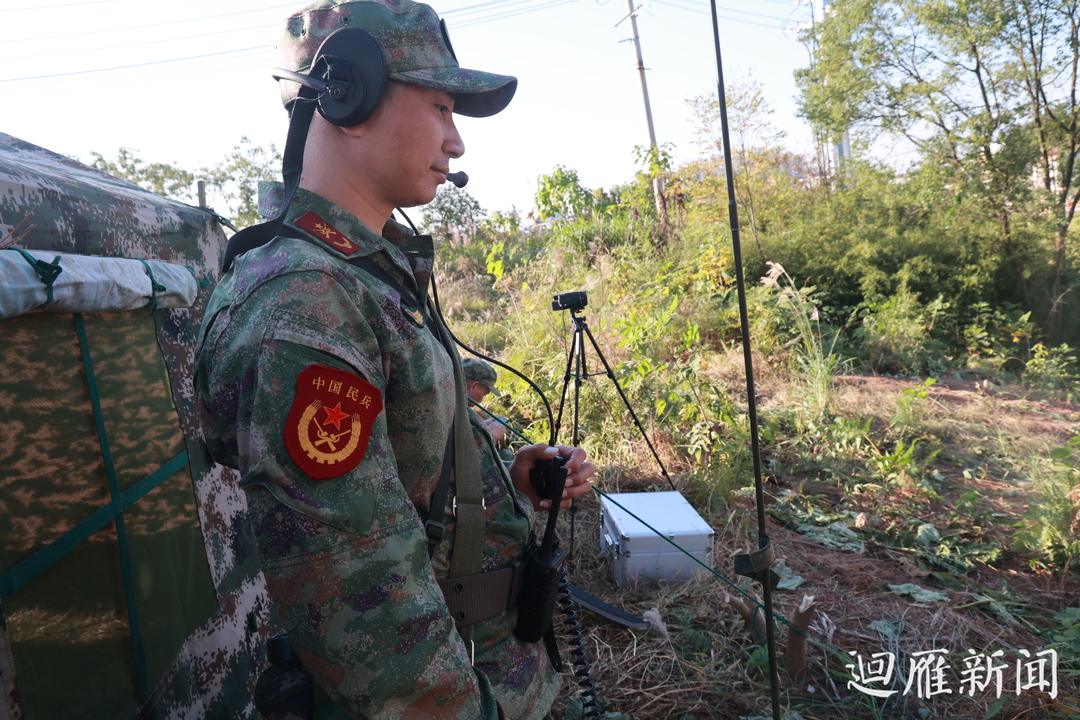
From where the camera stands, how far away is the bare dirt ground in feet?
8.79

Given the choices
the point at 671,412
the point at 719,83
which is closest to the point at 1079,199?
the point at 671,412

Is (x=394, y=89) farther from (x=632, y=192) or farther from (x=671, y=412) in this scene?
(x=632, y=192)

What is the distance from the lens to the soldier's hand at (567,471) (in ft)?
5.00

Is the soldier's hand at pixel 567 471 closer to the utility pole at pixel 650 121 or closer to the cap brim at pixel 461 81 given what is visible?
the cap brim at pixel 461 81

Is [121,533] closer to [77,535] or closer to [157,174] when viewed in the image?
[77,535]

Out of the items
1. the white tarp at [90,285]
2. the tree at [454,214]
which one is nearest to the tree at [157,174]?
the tree at [454,214]

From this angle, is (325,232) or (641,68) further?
(641,68)

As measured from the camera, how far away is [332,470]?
0.88 meters

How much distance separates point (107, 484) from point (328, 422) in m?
1.30

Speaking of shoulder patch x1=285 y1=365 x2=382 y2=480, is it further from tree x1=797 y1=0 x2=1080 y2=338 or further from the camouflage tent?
tree x1=797 y1=0 x2=1080 y2=338

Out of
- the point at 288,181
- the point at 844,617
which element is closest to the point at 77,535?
the point at 288,181

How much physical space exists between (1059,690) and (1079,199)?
27.4ft

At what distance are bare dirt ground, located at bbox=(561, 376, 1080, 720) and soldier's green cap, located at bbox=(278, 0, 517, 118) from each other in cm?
249

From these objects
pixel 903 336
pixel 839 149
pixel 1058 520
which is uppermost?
pixel 839 149
